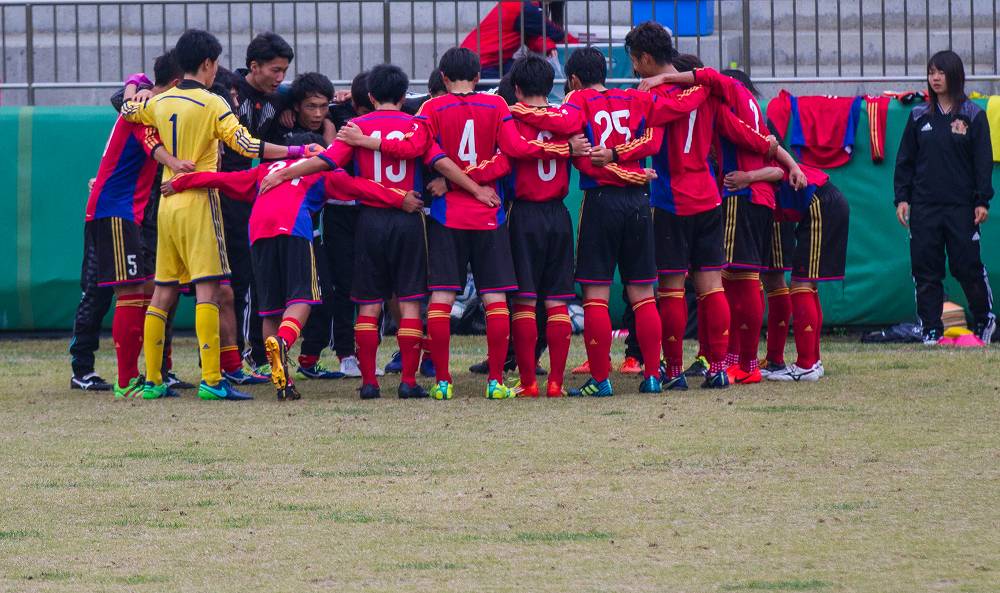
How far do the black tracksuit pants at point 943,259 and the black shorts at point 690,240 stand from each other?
3.22 metres

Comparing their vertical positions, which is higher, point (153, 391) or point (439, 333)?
point (439, 333)

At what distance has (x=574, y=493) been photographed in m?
5.73

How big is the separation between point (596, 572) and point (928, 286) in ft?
24.5

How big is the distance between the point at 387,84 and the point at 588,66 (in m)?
1.12

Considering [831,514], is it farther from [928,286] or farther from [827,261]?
[928,286]

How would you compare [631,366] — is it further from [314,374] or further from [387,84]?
[387,84]

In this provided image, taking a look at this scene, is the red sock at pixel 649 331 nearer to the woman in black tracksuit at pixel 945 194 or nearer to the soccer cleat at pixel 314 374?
the soccer cleat at pixel 314 374

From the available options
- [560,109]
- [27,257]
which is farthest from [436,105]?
[27,257]

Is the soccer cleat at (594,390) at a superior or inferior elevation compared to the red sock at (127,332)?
inferior

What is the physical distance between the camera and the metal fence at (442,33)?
1277cm

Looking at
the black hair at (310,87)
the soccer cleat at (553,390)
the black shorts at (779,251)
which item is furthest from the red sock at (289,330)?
the black shorts at (779,251)

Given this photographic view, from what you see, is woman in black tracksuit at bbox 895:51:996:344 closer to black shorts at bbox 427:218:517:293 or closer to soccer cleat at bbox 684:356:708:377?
soccer cleat at bbox 684:356:708:377

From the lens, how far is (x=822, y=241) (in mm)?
9047

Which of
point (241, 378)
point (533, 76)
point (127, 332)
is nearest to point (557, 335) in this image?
point (533, 76)
